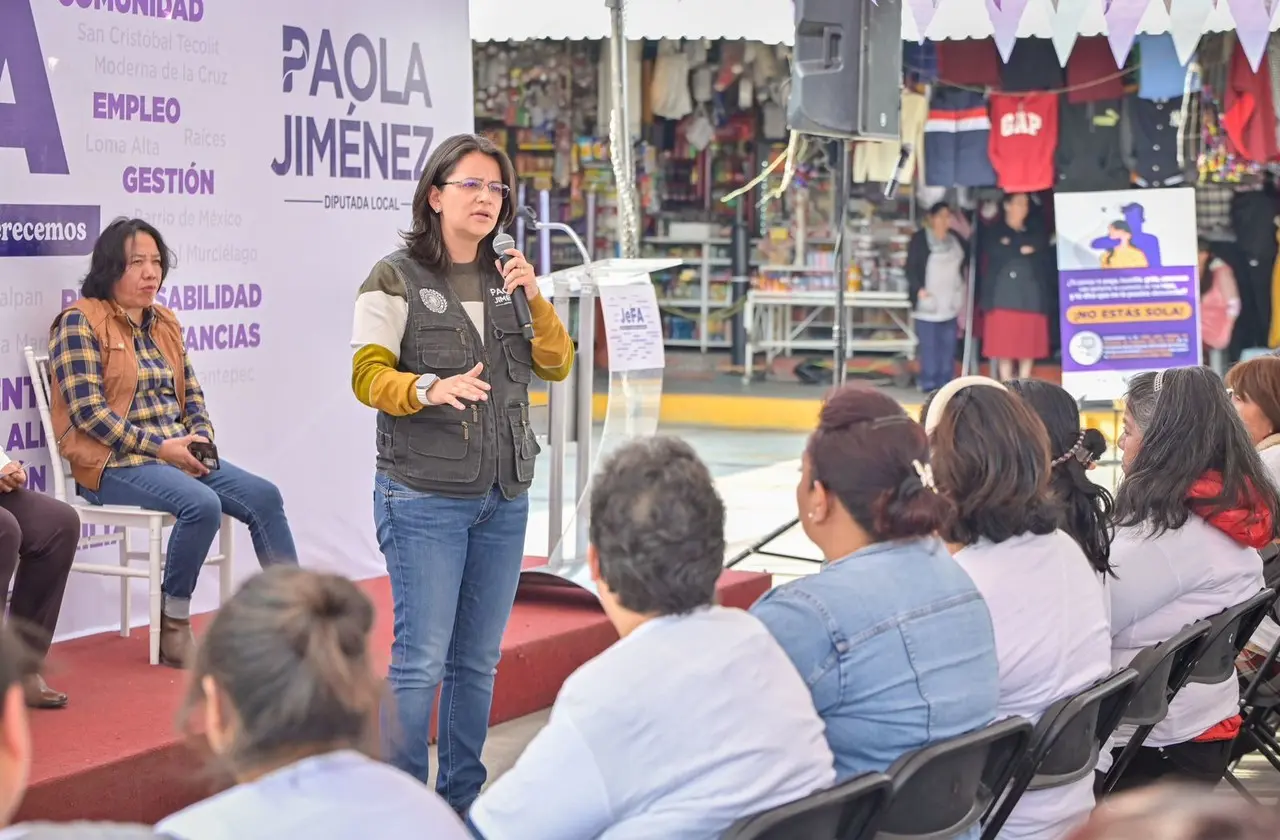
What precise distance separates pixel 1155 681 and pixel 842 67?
10.7ft

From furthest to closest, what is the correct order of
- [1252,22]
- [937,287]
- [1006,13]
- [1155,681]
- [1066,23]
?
[937,287]
[1066,23]
[1252,22]
[1006,13]
[1155,681]

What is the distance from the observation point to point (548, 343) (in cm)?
340

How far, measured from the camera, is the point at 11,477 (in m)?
3.82

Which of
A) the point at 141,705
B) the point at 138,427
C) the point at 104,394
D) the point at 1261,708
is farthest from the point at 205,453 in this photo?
the point at 1261,708

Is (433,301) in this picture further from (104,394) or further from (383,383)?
(104,394)

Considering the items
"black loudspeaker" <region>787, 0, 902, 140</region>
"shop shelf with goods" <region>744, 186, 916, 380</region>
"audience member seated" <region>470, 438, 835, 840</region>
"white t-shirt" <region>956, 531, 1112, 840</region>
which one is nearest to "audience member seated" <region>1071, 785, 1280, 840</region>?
"audience member seated" <region>470, 438, 835, 840</region>

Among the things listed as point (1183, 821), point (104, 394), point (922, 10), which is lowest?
point (104, 394)

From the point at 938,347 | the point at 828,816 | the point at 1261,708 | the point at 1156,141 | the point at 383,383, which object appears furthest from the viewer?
the point at 938,347

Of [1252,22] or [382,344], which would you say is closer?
[382,344]

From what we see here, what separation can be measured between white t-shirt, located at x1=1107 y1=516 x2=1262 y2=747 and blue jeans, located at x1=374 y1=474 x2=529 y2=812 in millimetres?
1238

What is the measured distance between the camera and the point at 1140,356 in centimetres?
840

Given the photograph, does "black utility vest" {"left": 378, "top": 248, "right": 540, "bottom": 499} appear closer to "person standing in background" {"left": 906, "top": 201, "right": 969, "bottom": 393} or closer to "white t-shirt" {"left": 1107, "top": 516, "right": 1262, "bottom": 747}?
"white t-shirt" {"left": 1107, "top": 516, "right": 1262, "bottom": 747}

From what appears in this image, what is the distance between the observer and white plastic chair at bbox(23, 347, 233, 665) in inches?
164

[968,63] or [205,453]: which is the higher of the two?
[968,63]
